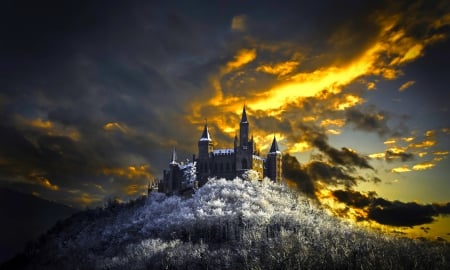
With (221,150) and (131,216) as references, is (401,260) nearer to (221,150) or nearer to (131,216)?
(221,150)

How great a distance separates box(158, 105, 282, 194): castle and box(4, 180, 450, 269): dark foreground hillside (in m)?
4.17

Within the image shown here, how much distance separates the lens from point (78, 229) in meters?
161

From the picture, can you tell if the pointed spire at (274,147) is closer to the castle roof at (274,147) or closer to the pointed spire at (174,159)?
the castle roof at (274,147)

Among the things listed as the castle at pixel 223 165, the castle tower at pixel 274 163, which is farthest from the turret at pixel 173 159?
the castle tower at pixel 274 163

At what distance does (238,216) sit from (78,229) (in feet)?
221

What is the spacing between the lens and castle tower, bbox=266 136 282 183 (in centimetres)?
13862

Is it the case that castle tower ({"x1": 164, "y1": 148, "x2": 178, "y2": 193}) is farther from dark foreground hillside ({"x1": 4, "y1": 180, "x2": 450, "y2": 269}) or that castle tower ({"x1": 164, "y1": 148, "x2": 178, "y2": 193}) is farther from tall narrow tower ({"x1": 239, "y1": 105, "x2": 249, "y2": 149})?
tall narrow tower ({"x1": 239, "y1": 105, "x2": 249, "y2": 149})

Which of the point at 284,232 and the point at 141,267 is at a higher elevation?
the point at 284,232

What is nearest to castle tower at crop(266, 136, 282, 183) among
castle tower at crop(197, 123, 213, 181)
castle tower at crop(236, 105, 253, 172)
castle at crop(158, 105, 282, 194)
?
castle at crop(158, 105, 282, 194)

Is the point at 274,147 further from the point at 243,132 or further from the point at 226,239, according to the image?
the point at 226,239

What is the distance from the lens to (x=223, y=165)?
13912 centimetres

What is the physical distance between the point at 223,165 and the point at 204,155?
7961 millimetres

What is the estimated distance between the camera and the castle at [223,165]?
136750mm

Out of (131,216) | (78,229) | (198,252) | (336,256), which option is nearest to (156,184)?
(131,216)
